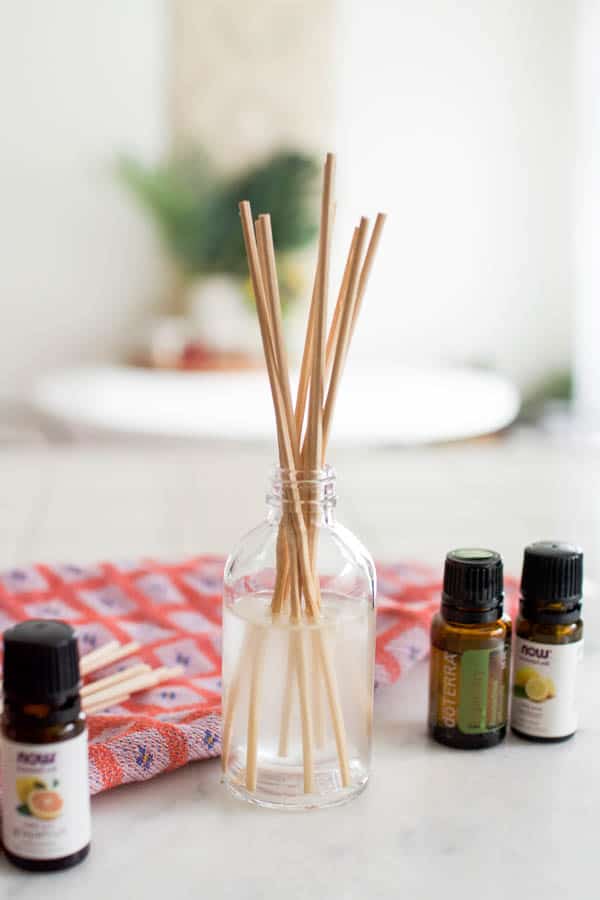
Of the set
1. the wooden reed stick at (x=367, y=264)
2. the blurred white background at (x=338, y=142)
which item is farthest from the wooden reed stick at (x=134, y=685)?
the blurred white background at (x=338, y=142)

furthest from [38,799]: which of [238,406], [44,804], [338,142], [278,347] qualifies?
[338,142]

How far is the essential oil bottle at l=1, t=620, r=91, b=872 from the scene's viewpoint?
0.53 m

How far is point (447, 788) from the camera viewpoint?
66cm

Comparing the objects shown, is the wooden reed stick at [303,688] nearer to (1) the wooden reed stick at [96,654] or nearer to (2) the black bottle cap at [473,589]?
(2) the black bottle cap at [473,589]

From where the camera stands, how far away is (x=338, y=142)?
13.6ft

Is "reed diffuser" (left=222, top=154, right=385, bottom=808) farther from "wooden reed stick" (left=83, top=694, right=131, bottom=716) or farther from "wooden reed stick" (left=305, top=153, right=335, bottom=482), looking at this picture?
"wooden reed stick" (left=83, top=694, right=131, bottom=716)

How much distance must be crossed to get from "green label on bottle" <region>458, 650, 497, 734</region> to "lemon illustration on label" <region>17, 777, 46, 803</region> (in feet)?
0.93

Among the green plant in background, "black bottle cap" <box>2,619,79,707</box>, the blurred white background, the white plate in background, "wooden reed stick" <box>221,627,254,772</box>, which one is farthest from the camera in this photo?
the blurred white background

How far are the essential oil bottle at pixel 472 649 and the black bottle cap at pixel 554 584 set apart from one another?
2 cm

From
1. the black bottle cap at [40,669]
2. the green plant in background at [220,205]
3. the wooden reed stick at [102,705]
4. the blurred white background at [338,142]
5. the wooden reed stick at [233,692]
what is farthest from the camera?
the blurred white background at [338,142]

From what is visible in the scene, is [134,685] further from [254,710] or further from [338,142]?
Result: [338,142]

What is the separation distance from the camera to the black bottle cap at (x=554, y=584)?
697mm

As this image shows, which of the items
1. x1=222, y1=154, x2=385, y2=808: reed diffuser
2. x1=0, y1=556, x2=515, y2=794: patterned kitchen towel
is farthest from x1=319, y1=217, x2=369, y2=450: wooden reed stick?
x1=0, y1=556, x2=515, y2=794: patterned kitchen towel

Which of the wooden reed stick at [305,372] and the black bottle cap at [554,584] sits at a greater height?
the wooden reed stick at [305,372]
